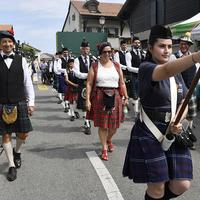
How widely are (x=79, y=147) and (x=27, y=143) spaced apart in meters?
1.14

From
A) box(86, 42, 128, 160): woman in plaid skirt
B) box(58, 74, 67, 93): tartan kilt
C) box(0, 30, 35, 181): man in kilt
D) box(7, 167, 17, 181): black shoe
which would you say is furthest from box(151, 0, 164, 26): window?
box(7, 167, 17, 181): black shoe

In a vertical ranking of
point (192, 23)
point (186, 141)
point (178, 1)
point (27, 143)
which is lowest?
point (27, 143)

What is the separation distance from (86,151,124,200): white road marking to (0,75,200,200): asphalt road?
12 millimetres

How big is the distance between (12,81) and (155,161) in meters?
2.22

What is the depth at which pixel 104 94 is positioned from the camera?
13.4 ft

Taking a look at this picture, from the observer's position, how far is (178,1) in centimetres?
1506

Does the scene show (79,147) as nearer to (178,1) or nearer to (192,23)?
(192,23)

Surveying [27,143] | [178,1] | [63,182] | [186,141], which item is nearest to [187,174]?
[186,141]

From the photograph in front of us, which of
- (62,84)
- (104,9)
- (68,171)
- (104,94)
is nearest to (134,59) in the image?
(104,94)

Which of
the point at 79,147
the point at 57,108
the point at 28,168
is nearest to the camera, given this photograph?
the point at 28,168

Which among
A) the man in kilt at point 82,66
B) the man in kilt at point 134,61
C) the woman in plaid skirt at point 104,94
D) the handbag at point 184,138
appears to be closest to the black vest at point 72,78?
the man in kilt at point 82,66

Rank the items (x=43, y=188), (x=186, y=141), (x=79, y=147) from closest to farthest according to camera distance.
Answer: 1. (x=186, y=141)
2. (x=43, y=188)
3. (x=79, y=147)

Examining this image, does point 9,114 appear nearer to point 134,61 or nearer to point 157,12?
point 134,61

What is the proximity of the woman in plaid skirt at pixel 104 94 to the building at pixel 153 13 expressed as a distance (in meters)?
11.4
